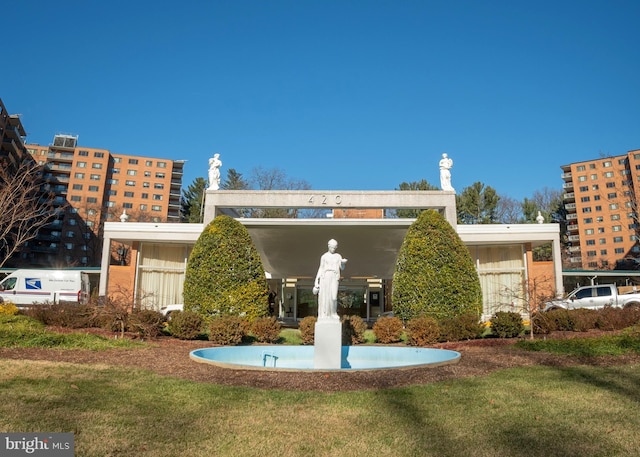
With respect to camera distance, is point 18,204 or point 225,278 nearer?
point 225,278

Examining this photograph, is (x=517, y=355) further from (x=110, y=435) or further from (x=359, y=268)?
(x=359, y=268)

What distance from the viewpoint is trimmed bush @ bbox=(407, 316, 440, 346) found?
13.3 metres

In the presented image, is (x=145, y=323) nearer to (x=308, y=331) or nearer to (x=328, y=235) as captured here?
(x=308, y=331)

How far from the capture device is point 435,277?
48.3 ft

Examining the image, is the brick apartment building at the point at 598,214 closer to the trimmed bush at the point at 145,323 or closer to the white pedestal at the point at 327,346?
the trimmed bush at the point at 145,323

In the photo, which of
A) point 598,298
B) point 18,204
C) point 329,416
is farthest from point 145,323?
point 598,298

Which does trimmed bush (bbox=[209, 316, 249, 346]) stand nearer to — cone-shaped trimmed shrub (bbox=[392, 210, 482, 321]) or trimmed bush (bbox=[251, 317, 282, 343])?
trimmed bush (bbox=[251, 317, 282, 343])

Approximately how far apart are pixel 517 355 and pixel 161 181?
74.5m

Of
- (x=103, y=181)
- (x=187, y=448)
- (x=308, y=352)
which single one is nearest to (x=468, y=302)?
(x=308, y=352)

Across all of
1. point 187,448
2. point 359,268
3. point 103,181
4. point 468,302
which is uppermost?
point 103,181

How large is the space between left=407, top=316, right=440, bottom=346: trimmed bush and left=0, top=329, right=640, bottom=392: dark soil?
1973mm

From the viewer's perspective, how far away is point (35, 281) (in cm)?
2447

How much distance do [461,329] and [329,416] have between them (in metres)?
8.98

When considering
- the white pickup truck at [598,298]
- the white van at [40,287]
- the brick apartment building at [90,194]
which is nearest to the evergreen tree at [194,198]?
the brick apartment building at [90,194]
